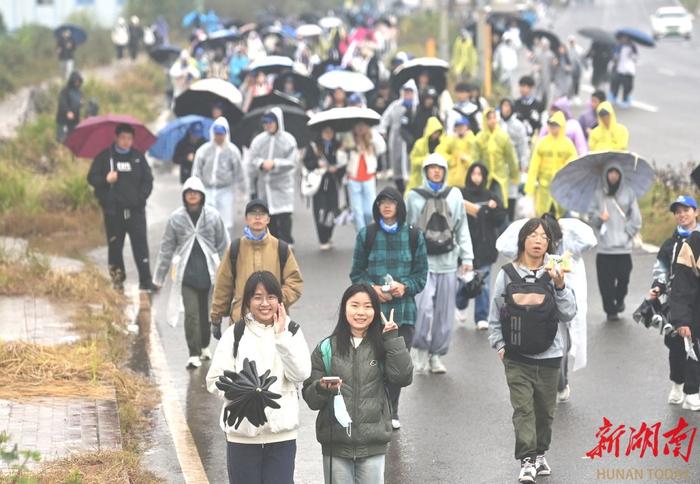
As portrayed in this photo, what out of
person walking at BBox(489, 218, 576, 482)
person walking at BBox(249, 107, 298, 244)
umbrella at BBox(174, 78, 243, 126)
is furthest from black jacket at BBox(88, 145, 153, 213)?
person walking at BBox(489, 218, 576, 482)

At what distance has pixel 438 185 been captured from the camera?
1205 cm

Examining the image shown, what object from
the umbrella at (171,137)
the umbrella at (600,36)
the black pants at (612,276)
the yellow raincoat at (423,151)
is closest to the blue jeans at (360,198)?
the yellow raincoat at (423,151)

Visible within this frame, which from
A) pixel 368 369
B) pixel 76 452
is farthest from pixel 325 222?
pixel 368 369

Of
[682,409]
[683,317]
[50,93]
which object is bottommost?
[50,93]

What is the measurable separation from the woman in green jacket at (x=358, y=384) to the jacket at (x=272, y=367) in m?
0.12

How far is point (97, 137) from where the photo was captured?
643 inches

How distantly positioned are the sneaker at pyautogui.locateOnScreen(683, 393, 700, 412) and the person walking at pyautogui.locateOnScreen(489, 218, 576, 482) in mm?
1857

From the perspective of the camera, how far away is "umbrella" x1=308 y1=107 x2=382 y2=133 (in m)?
17.0

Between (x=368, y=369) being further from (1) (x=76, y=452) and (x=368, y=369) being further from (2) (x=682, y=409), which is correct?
(2) (x=682, y=409)

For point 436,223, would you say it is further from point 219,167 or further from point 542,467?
point 219,167

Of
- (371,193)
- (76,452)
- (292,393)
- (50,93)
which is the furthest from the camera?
(50,93)

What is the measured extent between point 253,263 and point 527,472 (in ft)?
8.58

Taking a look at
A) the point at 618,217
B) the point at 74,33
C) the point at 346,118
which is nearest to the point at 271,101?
the point at 346,118

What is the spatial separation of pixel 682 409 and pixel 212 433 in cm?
335
